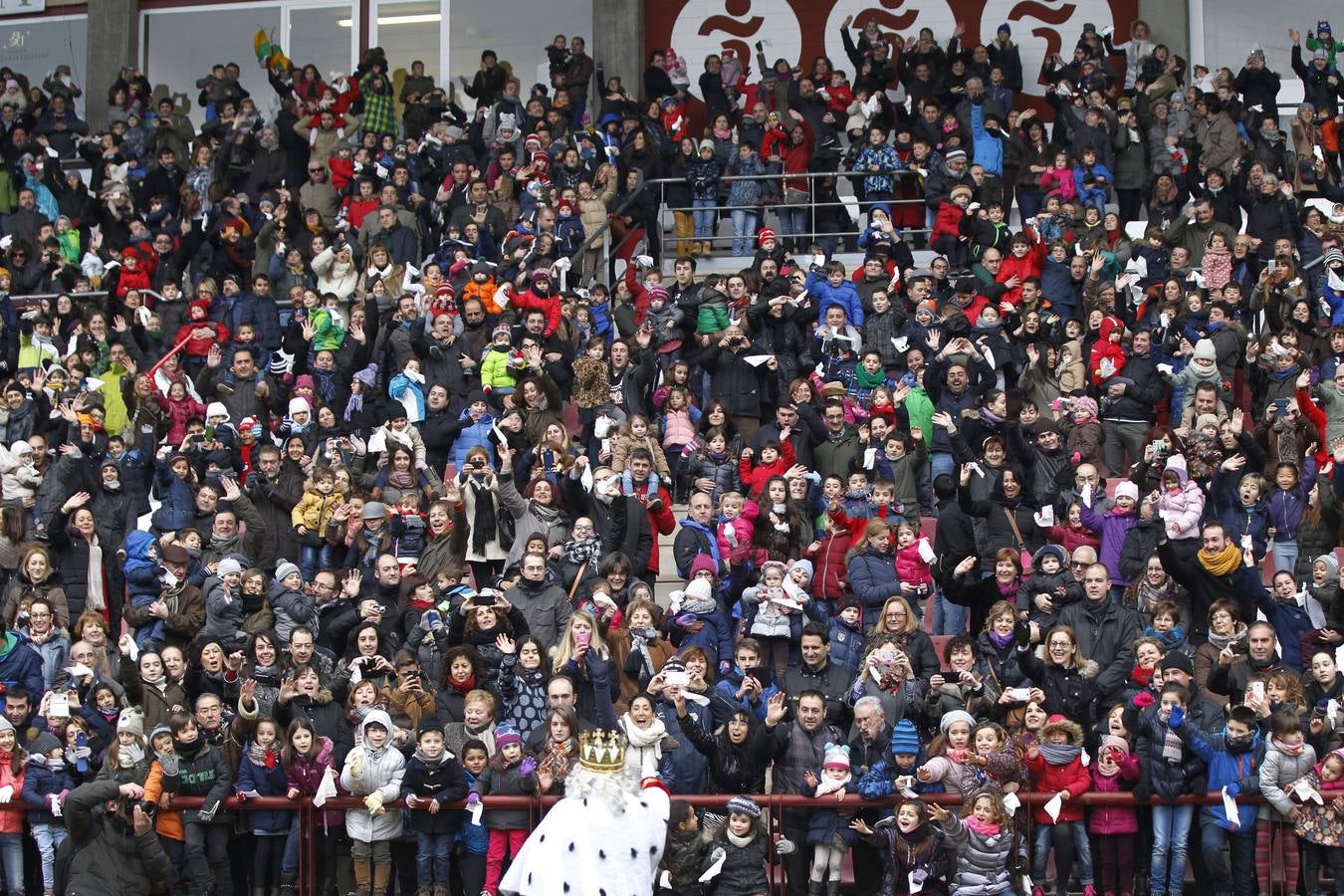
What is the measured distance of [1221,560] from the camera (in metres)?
14.7

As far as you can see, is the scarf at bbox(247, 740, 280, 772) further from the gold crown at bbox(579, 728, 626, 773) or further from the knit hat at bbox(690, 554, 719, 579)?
the knit hat at bbox(690, 554, 719, 579)

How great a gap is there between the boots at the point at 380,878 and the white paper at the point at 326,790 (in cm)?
53

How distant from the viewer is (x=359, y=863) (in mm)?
12969

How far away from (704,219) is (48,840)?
38.1 feet

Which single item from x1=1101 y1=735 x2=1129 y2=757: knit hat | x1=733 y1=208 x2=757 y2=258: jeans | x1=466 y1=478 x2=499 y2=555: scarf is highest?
x1=733 y1=208 x2=757 y2=258: jeans

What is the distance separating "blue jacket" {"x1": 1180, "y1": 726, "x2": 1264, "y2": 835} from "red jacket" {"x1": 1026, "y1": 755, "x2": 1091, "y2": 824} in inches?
26.2

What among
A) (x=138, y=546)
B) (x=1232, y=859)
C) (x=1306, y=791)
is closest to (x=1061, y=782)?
(x=1232, y=859)

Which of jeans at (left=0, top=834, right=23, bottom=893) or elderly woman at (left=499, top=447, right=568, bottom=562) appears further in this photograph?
elderly woman at (left=499, top=447, right=568, bottom=562)

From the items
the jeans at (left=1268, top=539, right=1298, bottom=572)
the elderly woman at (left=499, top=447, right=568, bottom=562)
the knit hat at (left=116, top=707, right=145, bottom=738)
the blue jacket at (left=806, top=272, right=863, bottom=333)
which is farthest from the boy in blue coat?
the blue jacket at (left=806, top=272, right=863, bottom=333)

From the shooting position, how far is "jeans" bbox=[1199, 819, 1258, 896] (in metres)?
12.6

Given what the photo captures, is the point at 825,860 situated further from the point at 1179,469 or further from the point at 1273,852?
the point at 1179,469

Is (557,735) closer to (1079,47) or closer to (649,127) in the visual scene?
(649,127)

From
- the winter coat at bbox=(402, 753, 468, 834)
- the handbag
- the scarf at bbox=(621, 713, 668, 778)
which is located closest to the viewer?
the scarf at bbox=(621, 713, 668, 778)

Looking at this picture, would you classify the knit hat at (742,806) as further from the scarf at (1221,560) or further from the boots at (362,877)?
the scarf at (1221,560)
